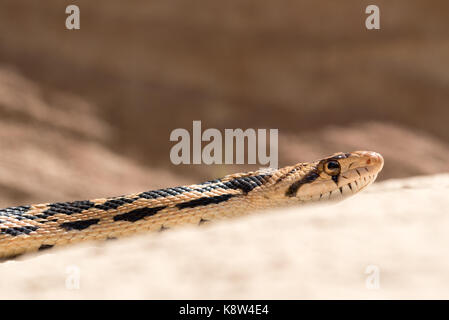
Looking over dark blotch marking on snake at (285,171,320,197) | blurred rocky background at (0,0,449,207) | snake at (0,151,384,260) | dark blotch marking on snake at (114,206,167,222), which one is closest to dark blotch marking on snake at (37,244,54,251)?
snake at (0,151,384,260)

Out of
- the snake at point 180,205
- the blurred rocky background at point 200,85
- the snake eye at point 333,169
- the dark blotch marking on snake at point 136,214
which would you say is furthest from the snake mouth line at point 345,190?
the blurred rocky background at point 200,85

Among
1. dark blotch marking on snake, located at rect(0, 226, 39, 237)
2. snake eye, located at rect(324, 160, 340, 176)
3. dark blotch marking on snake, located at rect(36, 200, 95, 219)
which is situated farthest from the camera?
snake eye, located at rect(324, 160, 340, 176)

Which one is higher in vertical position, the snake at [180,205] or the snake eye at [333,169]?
the snake eye at [333,169]

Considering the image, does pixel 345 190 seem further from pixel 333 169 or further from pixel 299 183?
pixel 299 183

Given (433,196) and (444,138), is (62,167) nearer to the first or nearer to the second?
(433,196)

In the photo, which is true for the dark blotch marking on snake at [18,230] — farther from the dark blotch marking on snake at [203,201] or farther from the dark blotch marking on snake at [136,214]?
the dark blotch marking on snake at [203,201]

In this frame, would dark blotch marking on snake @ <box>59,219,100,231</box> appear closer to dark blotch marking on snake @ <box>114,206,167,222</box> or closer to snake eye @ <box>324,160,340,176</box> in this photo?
dark blotch marking on snake @ <box>114,206,167,222</box>

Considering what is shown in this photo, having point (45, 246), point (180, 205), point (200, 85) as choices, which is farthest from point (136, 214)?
point (200, 85)
